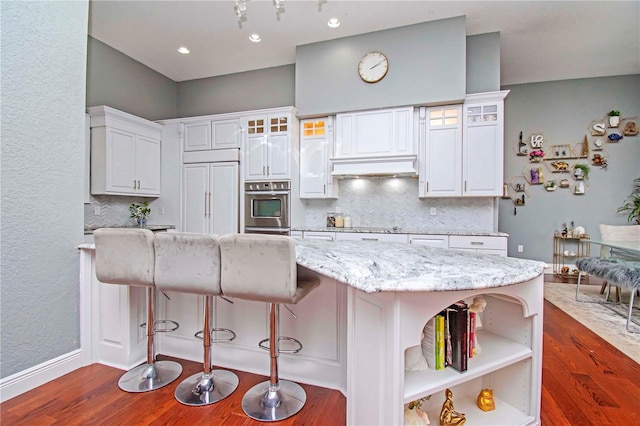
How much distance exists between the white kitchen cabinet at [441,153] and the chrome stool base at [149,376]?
3022 millimetres

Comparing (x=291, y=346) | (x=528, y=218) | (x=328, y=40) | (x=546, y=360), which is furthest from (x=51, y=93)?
(x=528, y=218)

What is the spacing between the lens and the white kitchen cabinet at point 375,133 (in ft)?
11.7

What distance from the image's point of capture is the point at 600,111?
477 cm

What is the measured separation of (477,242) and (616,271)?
1307 millimetres

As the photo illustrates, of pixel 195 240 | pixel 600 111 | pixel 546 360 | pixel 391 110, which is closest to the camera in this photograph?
pixel 195 240

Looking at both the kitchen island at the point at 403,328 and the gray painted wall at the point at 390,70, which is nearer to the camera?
the kitchen island at the point at 403,328

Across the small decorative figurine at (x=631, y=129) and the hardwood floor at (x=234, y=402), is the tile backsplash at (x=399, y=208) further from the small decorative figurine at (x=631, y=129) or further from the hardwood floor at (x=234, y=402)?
the small decorative figurine at (x=631, y=129)

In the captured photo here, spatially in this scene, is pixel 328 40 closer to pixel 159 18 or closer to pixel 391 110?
pixel 391 110

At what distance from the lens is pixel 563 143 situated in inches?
193

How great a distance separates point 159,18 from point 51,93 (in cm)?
204

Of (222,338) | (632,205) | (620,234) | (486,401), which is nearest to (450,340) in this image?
(486,401)

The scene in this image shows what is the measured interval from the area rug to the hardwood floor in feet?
1.39

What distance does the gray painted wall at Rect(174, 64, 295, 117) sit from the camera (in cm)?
452

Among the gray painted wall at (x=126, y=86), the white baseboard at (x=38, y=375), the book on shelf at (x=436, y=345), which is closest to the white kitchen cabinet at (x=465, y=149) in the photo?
the book on shelf at (x=436, y=345)
